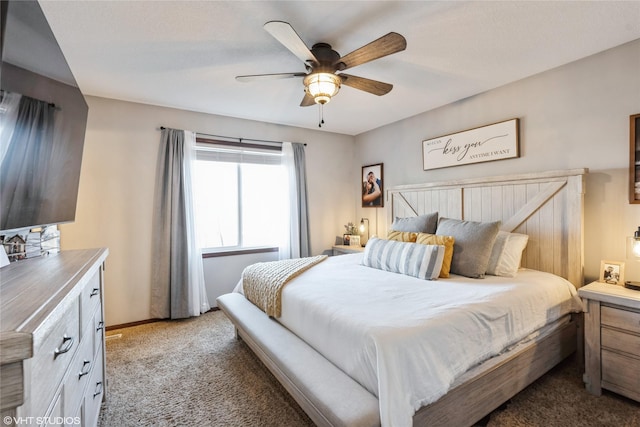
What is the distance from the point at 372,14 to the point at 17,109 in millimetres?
1877

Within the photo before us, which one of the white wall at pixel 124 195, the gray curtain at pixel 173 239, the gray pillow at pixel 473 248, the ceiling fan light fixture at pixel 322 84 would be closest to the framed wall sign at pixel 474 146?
the gray pillow at pixel 473 248

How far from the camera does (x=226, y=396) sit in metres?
2.01

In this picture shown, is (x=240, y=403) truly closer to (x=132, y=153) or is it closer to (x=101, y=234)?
(x=101, y=234)

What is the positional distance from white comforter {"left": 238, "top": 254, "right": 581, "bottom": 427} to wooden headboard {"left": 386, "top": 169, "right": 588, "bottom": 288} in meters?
0.33

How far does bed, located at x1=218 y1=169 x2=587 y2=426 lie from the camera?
133 cm

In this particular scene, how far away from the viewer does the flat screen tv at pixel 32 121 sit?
39.7 inches

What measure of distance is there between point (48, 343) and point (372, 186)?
415 cm

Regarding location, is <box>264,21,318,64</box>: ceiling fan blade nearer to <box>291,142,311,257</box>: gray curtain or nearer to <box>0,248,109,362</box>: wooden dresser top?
<box>0,248,109,362</box>: wooden dresser top

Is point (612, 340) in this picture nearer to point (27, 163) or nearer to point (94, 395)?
point (94, 395)

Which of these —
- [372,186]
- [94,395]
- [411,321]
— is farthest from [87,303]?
[372,186]

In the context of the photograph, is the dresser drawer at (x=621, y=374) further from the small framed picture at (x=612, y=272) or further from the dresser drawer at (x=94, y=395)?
the dresser drawer at (x=94, y=395)

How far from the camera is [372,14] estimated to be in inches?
71.8

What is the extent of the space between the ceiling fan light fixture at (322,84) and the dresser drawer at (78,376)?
194 centimetres

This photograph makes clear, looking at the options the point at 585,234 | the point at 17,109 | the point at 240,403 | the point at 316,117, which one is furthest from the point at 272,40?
the point at 585,234
